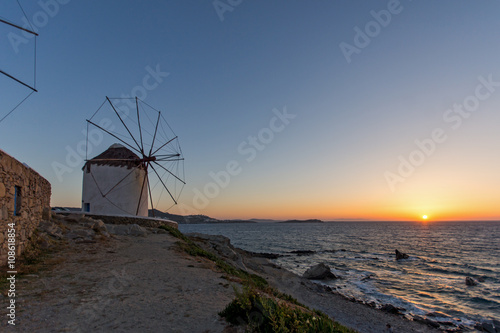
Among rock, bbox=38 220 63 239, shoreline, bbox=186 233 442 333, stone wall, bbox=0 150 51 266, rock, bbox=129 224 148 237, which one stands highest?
stone wall, bbox=0 150 51 266

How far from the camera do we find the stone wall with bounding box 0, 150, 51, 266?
8.07 m

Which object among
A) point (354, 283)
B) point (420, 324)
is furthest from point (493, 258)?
point (420, 324)

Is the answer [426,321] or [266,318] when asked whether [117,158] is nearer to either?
[426,321]

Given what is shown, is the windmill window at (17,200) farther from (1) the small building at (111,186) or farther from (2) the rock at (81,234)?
(1) the small building at (111,186)

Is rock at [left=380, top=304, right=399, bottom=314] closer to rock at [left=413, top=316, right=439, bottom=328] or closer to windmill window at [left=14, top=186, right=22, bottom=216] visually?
rock at [left=413, top=316, right=439, bottom=328]

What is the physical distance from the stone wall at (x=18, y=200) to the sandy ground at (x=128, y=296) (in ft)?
4.46

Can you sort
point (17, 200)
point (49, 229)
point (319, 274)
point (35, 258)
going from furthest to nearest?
1. point (319, 274)
2. point (49, 229)
3. point (35, 258)
4. point (17, 200)

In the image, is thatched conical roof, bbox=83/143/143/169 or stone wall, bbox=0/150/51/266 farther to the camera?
thatched conical roof, bbox=83/143/143/169

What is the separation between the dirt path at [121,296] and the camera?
5.49 m

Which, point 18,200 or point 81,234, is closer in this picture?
point 18,200

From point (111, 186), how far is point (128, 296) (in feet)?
77.3

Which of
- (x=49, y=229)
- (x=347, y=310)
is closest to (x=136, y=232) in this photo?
(x=49, y=229)

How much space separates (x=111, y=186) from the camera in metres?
28.4

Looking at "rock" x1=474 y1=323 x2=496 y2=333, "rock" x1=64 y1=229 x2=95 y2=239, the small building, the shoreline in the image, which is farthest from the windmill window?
the small building
